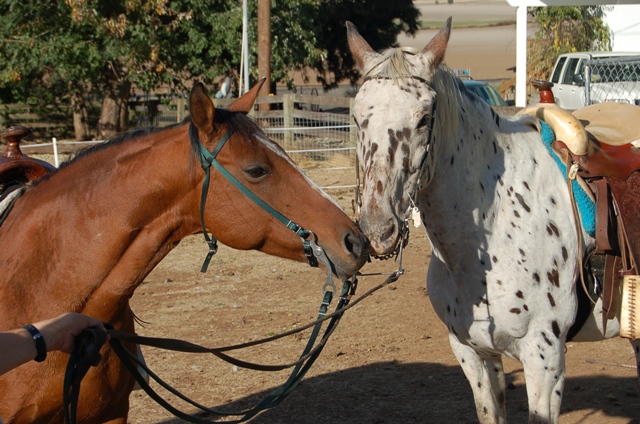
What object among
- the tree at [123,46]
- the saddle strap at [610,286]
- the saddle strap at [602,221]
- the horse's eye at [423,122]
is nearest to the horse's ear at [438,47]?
the horse's eye at [423,122]

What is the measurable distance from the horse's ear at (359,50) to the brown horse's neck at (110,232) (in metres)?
0.86

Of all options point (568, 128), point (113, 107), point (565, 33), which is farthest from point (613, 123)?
point (565, 33)

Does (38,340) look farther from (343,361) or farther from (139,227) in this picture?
(343,361)

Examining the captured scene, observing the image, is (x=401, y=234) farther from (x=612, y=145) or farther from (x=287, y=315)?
(x=287, y=315)

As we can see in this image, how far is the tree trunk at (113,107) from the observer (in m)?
19.0

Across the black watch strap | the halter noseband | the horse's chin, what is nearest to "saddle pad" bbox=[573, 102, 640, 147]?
the horse's chin

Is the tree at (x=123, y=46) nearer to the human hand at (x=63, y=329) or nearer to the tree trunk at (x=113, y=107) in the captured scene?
the tree trunk at (x=113, y=107)

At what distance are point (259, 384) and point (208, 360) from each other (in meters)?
0.65

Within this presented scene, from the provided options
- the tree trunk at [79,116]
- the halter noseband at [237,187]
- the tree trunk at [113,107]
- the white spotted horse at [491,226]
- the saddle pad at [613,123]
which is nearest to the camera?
the halter noseband at [237,187]

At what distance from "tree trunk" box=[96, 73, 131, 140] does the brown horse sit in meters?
16.8

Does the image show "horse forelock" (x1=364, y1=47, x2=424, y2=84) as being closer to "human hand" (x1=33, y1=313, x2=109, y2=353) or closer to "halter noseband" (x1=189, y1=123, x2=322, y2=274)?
"halter noseband" (x1=189, y1=123, x2=322, y2=274)

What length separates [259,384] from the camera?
522 centimetres

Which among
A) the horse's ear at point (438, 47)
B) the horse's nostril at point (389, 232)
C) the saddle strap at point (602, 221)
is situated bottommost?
the saddle strap at point (602, 221)

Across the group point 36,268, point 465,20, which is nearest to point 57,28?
point 36,268
